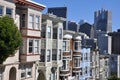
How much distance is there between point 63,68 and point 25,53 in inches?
528

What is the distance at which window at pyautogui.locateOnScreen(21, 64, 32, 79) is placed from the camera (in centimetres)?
3093

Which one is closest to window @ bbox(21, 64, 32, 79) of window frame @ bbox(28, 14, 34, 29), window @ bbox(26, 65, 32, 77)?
window @ bbox(26, 65, 32, 77)

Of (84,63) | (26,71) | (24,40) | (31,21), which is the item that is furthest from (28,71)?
(84,63)

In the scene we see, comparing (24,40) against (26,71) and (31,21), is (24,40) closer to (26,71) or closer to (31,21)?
(31,21)

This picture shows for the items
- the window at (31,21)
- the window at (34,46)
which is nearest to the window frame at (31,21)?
the window at (31,21)

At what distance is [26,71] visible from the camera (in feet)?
103

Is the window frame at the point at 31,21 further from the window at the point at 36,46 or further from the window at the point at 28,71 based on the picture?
the window at the point at 28,71

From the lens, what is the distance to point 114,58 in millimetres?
76500

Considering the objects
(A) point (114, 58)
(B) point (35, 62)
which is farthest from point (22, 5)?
(A) point (114, 58)

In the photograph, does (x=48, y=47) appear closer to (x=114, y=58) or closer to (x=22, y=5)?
(x=22, y=5)

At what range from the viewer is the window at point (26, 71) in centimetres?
3093

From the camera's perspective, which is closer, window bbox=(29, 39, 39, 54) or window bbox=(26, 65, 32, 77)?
window bbox=(29, 39, 39, 54)

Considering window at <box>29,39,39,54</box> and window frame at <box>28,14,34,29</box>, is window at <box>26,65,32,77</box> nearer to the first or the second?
window at <box>29,39,39,54</box>

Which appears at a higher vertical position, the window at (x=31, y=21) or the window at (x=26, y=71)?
the window at (x=31, y=21)
